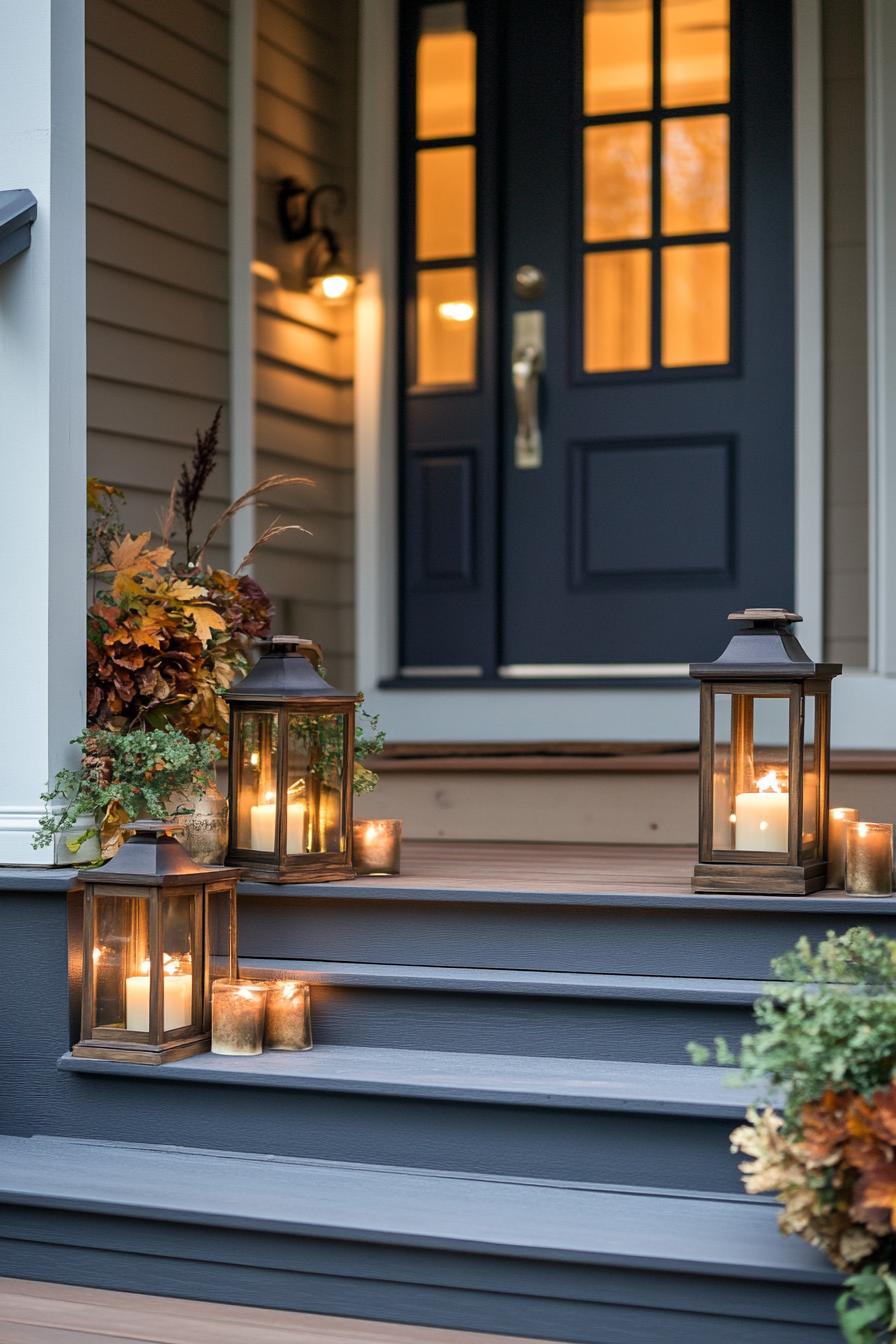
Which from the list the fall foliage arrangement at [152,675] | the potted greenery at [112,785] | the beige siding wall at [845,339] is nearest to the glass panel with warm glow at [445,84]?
the beige siding wall at [845,339]

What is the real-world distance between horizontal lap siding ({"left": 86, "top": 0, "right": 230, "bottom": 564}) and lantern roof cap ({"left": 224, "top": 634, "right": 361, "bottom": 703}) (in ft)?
3.45

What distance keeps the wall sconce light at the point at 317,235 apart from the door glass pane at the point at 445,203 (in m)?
0.21

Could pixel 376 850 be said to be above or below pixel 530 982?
above

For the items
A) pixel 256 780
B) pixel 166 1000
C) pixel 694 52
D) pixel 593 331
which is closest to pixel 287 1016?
pixel 166 1000

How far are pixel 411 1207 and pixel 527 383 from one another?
2.36m

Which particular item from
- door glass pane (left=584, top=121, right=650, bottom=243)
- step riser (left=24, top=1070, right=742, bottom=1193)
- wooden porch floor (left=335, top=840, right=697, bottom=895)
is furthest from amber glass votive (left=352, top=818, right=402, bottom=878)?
door glass pane (left=584, top=121, right=650, bottom=243)

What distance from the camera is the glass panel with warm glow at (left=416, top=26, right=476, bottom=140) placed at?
4027 mm

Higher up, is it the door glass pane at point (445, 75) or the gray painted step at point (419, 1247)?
the door glass pane at point (445, 75)

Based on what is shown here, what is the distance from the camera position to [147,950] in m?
2.33

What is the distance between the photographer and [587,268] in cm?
392

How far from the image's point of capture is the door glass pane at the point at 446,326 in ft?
13.3

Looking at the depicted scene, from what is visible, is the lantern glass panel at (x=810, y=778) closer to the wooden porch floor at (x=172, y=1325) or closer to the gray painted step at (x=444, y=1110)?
the gray painted step at (x=444, y=1110)

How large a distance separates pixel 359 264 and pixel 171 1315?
281cm

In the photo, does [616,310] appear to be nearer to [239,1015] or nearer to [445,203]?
[445,203]
